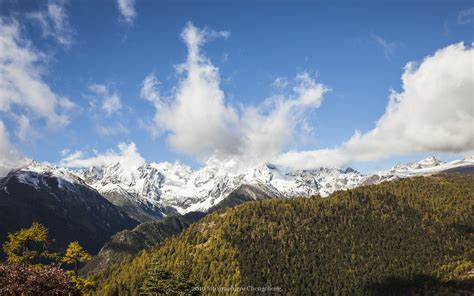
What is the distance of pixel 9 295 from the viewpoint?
42.2 meters

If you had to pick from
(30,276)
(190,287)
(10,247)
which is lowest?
(190,287)

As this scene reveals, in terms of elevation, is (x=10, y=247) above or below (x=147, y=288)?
above

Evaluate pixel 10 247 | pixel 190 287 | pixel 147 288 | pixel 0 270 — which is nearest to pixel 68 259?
pixel 10 247

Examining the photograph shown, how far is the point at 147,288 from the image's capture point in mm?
110312

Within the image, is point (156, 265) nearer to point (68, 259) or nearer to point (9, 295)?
point (68, 259)

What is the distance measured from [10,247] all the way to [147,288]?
50.2m

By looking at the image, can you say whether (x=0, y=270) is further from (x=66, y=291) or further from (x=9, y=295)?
(x=66, y=291)

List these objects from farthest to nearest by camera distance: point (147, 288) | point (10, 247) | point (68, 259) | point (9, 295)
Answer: point (147, 288) < point (68, 259) < point (10, 247) < point (9, 295)

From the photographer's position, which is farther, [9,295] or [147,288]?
[147,288]

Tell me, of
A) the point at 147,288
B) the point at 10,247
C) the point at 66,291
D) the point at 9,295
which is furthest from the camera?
the point at 147,288

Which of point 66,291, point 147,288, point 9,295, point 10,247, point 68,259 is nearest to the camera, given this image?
point 9,295

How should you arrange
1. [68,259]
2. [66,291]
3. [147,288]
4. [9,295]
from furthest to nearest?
1. [147,288]
2. [68,259]
3. [66,291]
4. [9,295]

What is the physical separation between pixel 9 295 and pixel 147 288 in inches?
2822

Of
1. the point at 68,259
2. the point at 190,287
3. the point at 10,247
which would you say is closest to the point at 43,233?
the point at 10,247
